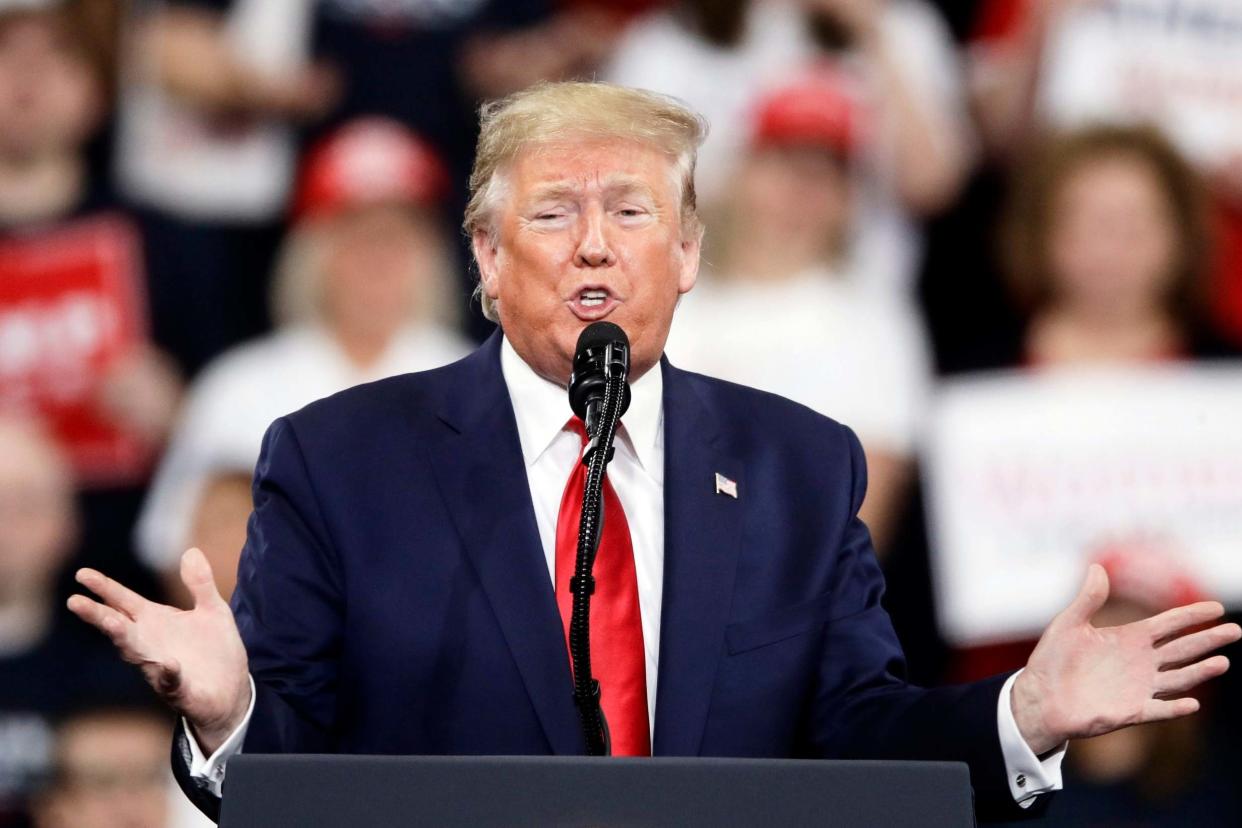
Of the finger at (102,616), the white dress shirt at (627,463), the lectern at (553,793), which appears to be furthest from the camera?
the white dress shirt at (627,463)

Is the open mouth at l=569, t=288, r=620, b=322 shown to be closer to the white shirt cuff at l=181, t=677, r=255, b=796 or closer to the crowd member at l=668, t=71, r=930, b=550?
the white shirt cuff at l=181, t=677, r=255, b=796

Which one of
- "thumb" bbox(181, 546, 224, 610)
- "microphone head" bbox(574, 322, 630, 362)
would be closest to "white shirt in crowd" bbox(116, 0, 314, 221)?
"microphone head" bbox(574, 322, 630, 362)

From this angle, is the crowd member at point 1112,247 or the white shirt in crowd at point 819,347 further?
the crowd member at point 1112,247

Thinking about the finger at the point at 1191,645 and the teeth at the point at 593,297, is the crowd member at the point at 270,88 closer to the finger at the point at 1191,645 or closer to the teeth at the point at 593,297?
the teeth at the point at 593,297

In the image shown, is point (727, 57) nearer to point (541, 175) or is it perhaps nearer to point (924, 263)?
point (924, 263)

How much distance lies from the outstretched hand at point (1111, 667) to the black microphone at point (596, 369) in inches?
19.9

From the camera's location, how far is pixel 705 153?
453 centimetres

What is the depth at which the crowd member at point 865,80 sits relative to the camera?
4617 mm

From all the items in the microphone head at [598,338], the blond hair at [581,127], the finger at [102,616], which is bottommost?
the finger at [102,616]

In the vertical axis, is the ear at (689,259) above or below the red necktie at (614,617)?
above

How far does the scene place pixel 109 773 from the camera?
13.9ft

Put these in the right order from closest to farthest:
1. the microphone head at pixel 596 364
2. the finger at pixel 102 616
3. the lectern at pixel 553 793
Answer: the lectern at pixel 553 793, the finger at pixel 102 616, the microphone head at pixel 596 364

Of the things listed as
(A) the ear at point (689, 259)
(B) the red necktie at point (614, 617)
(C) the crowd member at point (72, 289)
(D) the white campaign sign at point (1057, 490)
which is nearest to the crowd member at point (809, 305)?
(D) the white campaign sign at point (1057, 490)

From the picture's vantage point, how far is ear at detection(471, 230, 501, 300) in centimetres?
217
